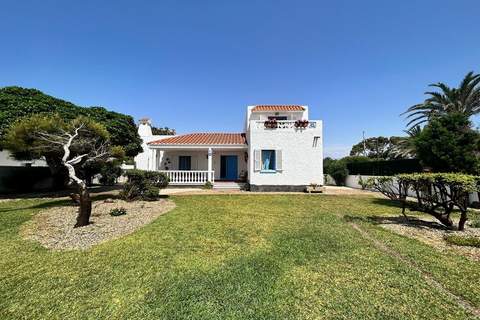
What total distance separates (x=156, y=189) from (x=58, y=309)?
8.78 metres

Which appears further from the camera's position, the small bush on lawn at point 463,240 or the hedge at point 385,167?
the hedge at point 385,167

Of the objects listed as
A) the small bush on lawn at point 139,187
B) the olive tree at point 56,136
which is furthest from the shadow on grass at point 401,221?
the olive tree at point 56,136

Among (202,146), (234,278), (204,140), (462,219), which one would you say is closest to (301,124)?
(202,146)

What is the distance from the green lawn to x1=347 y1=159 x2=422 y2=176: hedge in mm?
11112

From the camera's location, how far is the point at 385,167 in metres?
17.7

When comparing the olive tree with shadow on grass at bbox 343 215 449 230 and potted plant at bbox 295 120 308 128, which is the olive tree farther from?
potted plant at bbox 295 120 308 128

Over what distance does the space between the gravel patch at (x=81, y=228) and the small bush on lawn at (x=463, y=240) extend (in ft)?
28.1

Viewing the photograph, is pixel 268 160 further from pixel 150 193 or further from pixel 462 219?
pixel 462 219

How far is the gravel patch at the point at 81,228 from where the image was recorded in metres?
5.69

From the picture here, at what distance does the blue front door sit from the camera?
21453mm

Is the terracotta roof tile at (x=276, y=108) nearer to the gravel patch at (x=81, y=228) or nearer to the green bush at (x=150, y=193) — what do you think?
the green bush at (x=150, y=193)

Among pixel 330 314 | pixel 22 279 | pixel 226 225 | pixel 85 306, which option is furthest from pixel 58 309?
pixel 226 225

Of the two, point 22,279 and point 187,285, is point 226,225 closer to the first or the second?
point 187,285

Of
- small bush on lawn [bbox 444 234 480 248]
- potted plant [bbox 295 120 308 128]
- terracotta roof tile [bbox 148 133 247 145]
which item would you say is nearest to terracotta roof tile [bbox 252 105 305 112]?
terracotta roof tile [bbox 148 133 247 145]
